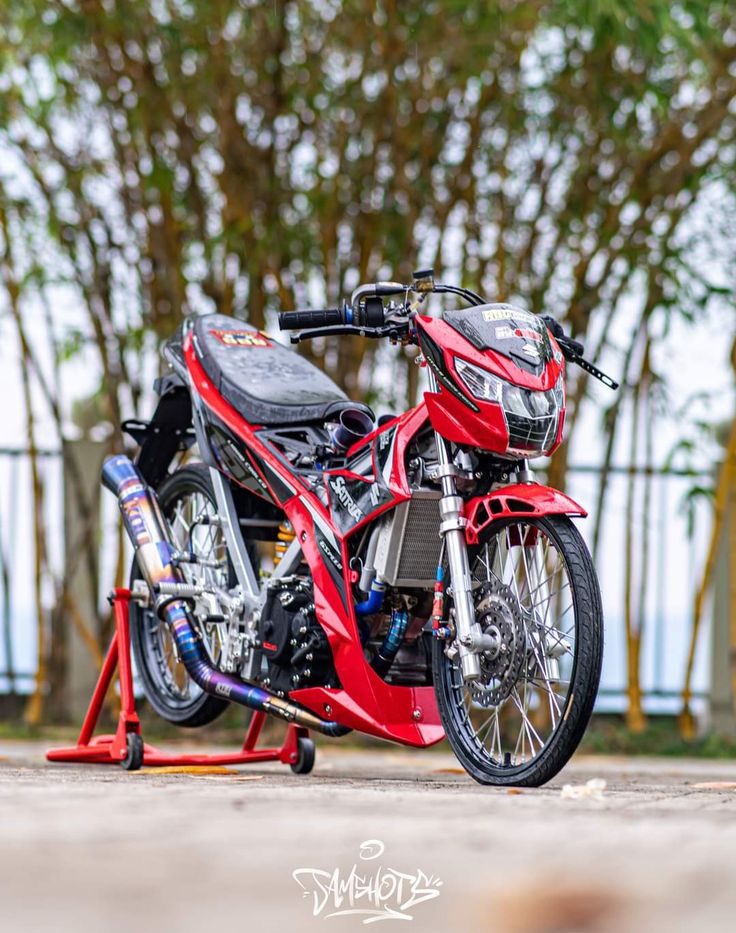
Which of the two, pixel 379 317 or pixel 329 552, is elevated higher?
pixel 379 317

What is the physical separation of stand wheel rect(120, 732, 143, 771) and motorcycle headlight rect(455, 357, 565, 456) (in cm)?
131

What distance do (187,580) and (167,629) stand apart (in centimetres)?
29

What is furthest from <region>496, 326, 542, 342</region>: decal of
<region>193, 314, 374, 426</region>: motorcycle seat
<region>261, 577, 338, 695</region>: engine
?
<region>261, 577, 338, 695</region>: engine

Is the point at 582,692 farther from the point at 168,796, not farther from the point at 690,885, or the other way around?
the point at 690,885

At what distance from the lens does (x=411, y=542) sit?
2.72 meters

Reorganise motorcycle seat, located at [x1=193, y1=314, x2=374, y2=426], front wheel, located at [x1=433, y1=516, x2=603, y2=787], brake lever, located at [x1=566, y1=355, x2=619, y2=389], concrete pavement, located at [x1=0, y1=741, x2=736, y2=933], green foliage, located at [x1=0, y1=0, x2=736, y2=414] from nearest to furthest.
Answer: concrete pavement, located at [x1=0, y1=741, x2=736, y2=933] → front wheel, located at [x1=433, y1=516, x2=603, y2=787] → brake lever, located at [x1=566, y1=355, x2=619, y2=389] → motorcycle seat, located at [x1=193, y1=314, x2=374, y2=426] → green foliage, located at [x1=0, y1=0, x2=736, y2=414]

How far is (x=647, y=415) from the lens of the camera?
5.94 m

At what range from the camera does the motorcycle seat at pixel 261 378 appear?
3141 mm

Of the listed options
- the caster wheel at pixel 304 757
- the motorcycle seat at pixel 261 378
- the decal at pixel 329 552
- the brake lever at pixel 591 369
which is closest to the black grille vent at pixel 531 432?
the brake lever at pixel 591 369

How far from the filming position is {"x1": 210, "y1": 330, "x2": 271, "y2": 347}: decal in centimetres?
343

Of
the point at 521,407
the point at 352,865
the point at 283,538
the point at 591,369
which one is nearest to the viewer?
the point at 352,865

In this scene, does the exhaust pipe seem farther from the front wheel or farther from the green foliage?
the green foliage

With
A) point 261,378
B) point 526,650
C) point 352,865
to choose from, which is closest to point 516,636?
point 526,650

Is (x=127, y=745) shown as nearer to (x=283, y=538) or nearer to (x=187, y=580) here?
(x=187, y=580)
